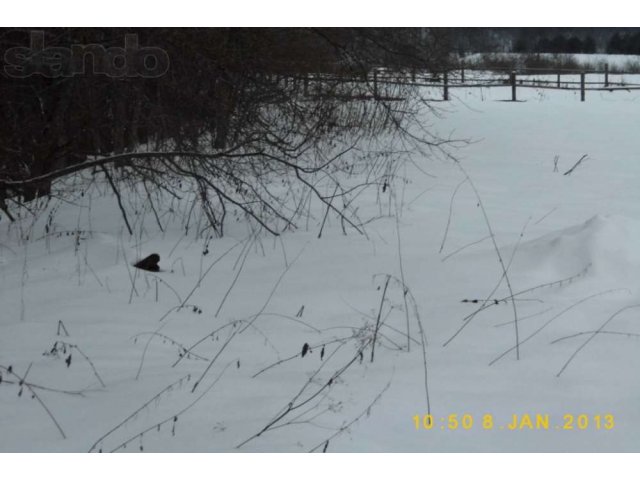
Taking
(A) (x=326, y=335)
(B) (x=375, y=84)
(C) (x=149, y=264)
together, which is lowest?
(A) (x=326, y=335)

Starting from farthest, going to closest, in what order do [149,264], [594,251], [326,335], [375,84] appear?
[375,84], [149,264], [594,251], [326,335]

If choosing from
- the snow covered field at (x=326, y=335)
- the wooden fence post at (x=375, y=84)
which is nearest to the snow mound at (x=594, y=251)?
the snow covered field at (x=326, y=335)

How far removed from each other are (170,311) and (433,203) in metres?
3.71

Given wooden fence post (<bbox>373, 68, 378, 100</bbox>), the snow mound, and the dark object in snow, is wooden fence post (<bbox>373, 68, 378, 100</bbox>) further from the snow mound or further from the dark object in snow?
the dark object in snow

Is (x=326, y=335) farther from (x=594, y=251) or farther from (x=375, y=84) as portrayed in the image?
(x=375, y=84)

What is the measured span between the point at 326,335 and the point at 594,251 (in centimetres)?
172

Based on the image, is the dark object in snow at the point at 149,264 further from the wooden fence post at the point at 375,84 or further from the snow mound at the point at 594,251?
the wooden fence post at the point at 375,84

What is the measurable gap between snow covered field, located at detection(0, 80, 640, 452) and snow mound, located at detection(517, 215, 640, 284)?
0.01 metres

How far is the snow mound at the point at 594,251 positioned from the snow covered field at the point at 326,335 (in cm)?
1

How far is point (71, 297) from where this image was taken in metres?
4.60

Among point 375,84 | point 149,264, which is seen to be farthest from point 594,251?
point 375,84

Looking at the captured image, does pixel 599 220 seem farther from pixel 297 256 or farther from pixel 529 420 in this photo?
pixel 529 420

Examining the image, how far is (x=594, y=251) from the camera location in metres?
4.55

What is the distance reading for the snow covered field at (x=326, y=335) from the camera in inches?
111
